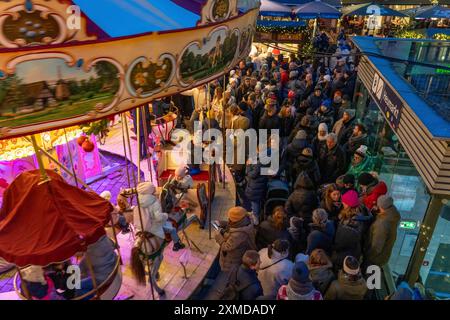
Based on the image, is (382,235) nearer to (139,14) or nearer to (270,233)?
(270,233)

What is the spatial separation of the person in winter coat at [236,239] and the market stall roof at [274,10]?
12.7 meters

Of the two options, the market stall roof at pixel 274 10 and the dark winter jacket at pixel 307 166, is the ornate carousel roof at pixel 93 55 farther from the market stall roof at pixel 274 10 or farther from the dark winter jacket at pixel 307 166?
the market stall roof at pixel 274 10

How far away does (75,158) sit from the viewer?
7668 millimetres

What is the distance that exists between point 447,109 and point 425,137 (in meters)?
1.18

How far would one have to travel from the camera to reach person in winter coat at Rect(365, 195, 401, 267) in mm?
4652

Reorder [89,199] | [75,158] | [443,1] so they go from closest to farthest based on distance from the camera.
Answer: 1. [89,199]
2. [75,158]
3. [443,1]

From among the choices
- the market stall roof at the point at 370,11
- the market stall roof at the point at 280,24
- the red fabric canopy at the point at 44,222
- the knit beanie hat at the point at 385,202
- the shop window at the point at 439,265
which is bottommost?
the shop window at the point at 439,265

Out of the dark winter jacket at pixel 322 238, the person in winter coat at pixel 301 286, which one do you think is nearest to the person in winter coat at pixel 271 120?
the dark winter jacket at pixel 322 238

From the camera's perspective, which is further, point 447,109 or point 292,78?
point 292,78

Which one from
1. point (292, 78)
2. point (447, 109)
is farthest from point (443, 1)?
point (447, 109)

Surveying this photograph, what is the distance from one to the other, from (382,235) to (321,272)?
1199 mm

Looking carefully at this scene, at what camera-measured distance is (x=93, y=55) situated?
8.50 ft

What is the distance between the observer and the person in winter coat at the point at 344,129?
733 centimetres
